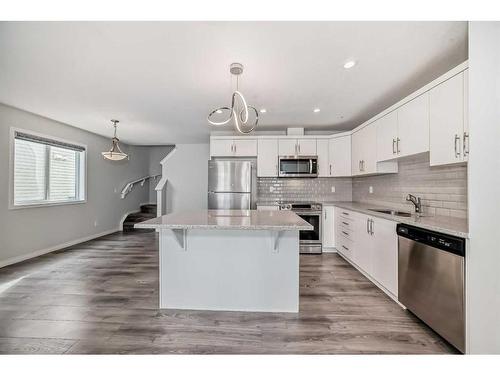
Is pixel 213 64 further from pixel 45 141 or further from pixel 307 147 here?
pixel 45 141

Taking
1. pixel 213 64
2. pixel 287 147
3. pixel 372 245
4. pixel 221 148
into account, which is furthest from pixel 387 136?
pixel 221 148

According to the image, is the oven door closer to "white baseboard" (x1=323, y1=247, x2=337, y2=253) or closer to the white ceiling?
"white baseboard" (x1=323, y1=247, x2=337, y2=253)

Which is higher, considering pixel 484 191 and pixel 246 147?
pixel 246 147

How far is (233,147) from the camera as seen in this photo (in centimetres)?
464

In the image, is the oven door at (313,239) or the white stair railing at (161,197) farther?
the white stair railing at (161,197)

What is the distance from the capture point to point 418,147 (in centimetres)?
247

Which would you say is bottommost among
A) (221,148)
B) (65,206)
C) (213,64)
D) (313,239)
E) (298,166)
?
(313,239)

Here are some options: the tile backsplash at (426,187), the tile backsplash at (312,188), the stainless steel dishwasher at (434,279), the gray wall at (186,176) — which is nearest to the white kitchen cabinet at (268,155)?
the tile backsplash at (312,188)

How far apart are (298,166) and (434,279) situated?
2939 mm

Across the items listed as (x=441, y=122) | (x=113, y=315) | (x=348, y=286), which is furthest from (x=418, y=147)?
(x=113, y=315)

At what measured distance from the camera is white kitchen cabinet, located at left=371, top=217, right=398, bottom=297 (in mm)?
2412

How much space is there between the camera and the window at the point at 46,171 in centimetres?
375

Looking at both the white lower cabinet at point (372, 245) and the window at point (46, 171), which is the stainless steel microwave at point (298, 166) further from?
the window at point (46, 171)
